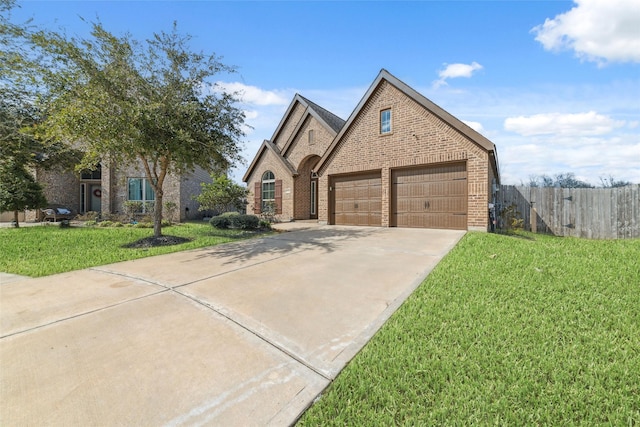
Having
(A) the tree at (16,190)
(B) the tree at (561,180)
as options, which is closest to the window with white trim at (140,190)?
(A) the tree at (16,190)

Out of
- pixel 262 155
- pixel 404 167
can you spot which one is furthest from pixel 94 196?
pixel 404 167

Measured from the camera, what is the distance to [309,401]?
1981mm

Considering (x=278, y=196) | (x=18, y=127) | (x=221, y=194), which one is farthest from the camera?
(x=278, y=196)

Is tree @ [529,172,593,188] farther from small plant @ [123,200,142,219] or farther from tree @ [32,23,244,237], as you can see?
small plant @ [123,200,142,219]

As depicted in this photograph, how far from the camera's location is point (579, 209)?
10453 millimetres

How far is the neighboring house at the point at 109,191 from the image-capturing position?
1714cm

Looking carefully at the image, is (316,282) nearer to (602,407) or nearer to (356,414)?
(356,414)

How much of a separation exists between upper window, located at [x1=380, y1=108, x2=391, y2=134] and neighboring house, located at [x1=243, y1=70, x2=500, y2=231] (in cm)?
4

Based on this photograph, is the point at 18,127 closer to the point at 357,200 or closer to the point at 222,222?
the point at 222,222

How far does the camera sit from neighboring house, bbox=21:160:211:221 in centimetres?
1714

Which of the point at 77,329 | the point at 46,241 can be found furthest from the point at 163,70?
the point at 77,329

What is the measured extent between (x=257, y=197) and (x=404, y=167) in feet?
34.5

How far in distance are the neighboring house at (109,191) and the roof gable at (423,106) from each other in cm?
1005

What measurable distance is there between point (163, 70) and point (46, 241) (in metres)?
6.67
